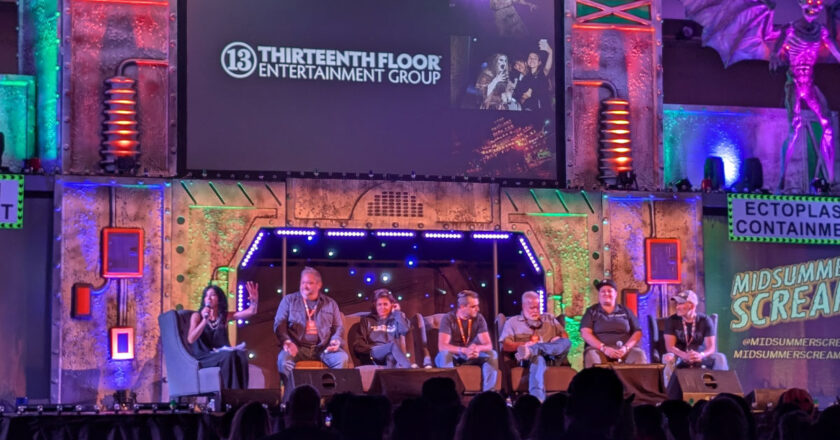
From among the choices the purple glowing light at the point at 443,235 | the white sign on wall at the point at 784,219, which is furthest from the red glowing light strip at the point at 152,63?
the white sign on wall at the point at 784,219

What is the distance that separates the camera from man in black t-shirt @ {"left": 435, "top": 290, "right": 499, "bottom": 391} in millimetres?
12625

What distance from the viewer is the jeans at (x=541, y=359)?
1226 centimetres

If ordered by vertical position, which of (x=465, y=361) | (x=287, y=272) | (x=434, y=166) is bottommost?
(x=465, y=361)

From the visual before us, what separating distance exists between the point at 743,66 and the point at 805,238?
108 inches

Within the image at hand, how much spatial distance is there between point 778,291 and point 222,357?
6534mm

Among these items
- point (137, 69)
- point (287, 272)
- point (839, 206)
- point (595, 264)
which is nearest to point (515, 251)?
point (595, 264)

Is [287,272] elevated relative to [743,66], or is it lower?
lower

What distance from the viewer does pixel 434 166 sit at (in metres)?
14.1

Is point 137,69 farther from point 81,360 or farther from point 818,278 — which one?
point 818,278

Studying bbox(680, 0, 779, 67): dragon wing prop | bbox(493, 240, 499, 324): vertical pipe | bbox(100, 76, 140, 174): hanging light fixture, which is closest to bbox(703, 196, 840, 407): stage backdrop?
bbox(680, 0, 779, 67): dragon wing prop

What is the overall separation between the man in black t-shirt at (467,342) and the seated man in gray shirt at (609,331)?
36.2 inches

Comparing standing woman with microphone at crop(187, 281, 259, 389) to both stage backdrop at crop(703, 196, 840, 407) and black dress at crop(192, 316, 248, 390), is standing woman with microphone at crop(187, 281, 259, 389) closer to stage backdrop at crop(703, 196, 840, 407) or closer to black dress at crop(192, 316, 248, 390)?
black dress at crop(192, 316, 248, 390)

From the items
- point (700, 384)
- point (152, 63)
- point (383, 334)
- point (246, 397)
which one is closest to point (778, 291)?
point (700, 384)

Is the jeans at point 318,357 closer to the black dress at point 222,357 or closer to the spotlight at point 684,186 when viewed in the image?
the black dress at point 222,357
